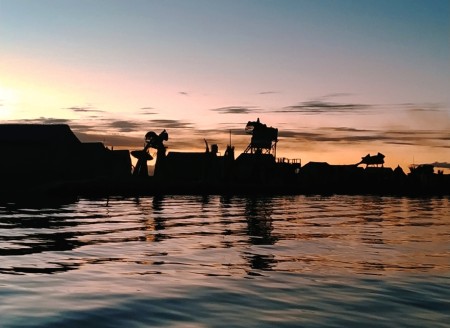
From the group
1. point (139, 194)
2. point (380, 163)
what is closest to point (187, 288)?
point (139, 194)

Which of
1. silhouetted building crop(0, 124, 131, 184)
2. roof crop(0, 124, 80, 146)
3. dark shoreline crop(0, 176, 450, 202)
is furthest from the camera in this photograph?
roof crop(0, 124, 80, 146)

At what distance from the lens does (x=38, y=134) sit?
77.2m

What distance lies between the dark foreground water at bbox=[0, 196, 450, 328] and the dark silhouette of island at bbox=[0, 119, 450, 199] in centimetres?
4015

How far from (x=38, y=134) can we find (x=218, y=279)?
227 feet

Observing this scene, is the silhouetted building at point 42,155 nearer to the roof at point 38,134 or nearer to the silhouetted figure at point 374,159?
the roof at point 38,134

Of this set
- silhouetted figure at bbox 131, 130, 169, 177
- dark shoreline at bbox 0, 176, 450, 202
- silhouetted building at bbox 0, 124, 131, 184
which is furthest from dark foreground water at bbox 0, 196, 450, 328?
silhouetted figure at bbox 131, 130, 169, 177

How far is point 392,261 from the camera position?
1692 cm

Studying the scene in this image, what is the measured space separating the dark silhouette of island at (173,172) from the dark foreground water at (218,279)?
40.1 metres

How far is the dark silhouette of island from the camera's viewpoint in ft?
237

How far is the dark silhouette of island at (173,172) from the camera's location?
2849 inches

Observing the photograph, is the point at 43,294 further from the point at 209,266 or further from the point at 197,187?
the point at 197,187

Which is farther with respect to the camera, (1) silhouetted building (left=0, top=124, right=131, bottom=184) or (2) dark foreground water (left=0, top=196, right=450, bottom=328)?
(1) silhouetted building (left=0, top=124, right=131, bottom=184)

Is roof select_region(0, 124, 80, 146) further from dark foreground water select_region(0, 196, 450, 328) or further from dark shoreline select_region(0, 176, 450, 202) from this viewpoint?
dark foreground water select_region(0, 196, 450, 328)

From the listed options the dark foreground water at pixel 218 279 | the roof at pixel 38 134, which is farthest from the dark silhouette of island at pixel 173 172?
the dark foreground water at pixel 218 279
